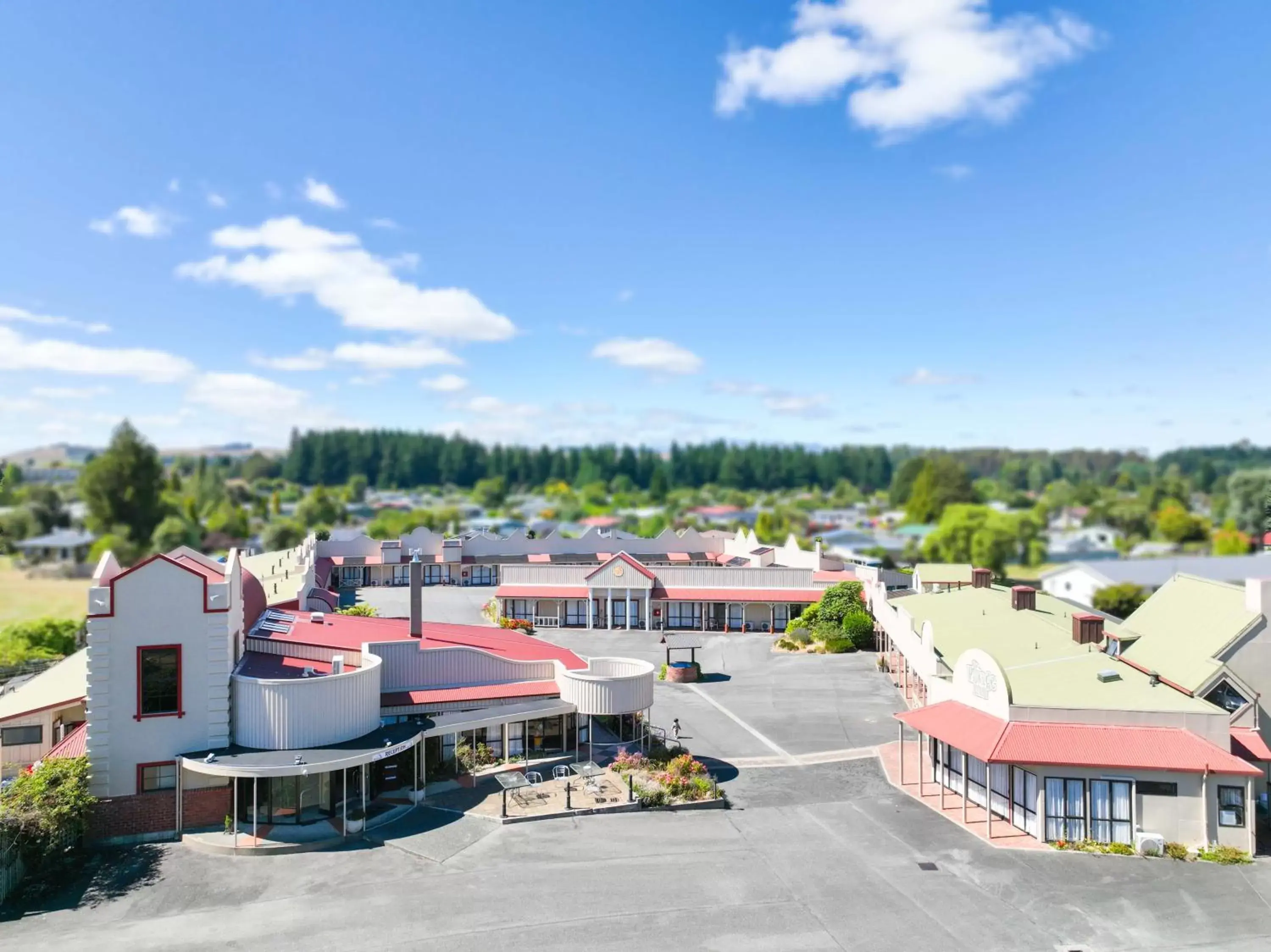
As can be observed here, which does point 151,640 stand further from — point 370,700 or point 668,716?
point 668,716

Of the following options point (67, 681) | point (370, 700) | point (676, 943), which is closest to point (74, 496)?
point (67, 681)

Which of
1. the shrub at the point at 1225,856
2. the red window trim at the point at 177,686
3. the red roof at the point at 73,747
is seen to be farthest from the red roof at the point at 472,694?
the shrub at the point at 1225,856

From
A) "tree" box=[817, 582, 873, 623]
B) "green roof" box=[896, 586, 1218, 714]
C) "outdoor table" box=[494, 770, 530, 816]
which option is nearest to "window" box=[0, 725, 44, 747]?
"outdoor table" box=[494, 770, 530, 816]

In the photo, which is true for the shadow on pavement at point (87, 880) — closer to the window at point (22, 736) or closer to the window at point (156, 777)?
the window at point (156, 777)

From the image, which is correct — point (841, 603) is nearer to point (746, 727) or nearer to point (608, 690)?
point (746, 727)

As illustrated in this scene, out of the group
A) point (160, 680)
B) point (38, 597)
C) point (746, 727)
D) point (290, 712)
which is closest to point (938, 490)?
point (38, 597)

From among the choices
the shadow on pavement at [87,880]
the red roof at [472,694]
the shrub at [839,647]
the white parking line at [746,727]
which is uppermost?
the red roof at [472,694]
